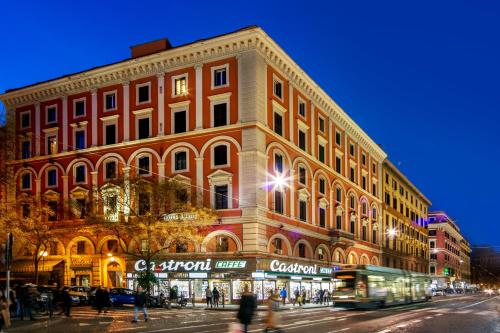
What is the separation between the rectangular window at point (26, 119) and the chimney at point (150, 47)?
13.4m

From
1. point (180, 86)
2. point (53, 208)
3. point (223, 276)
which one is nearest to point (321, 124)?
point (180, 86)

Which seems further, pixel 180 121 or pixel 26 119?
pixel 26 119

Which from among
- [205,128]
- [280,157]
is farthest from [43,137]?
[280,157]

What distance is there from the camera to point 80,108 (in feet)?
195

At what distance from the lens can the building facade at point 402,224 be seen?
91750 millimetres

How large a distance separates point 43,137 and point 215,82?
20.0 metres

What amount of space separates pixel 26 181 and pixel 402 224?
63720 mm

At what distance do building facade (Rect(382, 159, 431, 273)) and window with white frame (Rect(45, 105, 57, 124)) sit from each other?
45.0 m

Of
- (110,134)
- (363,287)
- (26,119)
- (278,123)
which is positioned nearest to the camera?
(363,287)

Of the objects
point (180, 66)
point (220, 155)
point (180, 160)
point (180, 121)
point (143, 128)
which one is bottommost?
point (180, 160)

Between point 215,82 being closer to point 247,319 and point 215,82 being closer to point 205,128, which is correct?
point 205,128

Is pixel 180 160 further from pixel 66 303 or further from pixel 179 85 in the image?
pixel 66 303

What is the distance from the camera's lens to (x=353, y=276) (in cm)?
4378

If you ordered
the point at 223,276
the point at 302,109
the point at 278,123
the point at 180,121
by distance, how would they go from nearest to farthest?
the point at 223,276 → the point at 180,121 → the point at 278,123 → the point at 302,109
